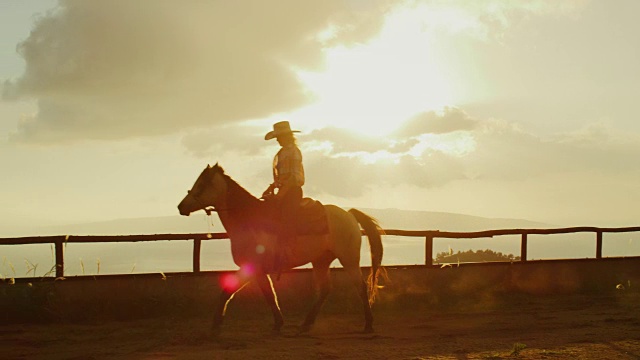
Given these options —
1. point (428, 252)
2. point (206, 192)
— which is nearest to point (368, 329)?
point (206, 192)

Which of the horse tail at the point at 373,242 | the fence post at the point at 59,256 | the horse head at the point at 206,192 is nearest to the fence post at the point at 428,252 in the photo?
the horse tail at the point at 373,242

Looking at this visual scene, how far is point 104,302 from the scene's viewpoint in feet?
39.6

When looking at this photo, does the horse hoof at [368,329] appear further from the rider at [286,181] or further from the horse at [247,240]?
the rider at [286,181]

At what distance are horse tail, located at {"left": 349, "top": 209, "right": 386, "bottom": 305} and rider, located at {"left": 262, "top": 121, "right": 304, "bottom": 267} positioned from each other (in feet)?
5.04

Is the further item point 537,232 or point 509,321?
point 537,232

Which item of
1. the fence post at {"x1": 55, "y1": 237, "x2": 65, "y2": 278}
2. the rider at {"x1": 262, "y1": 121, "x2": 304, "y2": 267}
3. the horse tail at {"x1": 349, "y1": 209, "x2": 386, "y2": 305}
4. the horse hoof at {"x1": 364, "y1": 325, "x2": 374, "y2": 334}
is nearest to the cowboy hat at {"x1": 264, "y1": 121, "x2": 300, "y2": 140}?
the rider at {"x1": 262, "y1": 121, "x2": 304, "y2": 267}

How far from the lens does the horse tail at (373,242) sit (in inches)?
465

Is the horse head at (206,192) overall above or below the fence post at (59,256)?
above

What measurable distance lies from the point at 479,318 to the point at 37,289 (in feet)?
24.7

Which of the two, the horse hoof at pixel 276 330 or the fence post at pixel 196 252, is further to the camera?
the fence post at pixel 196 252

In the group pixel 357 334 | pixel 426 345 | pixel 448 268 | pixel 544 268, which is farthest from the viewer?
pixel 544 268

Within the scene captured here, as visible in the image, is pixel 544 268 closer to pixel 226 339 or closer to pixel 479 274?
pixel 479 274

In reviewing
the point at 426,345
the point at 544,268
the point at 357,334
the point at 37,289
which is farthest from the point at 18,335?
the point at 544,268

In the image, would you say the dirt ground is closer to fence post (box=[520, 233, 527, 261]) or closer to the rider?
the rider
